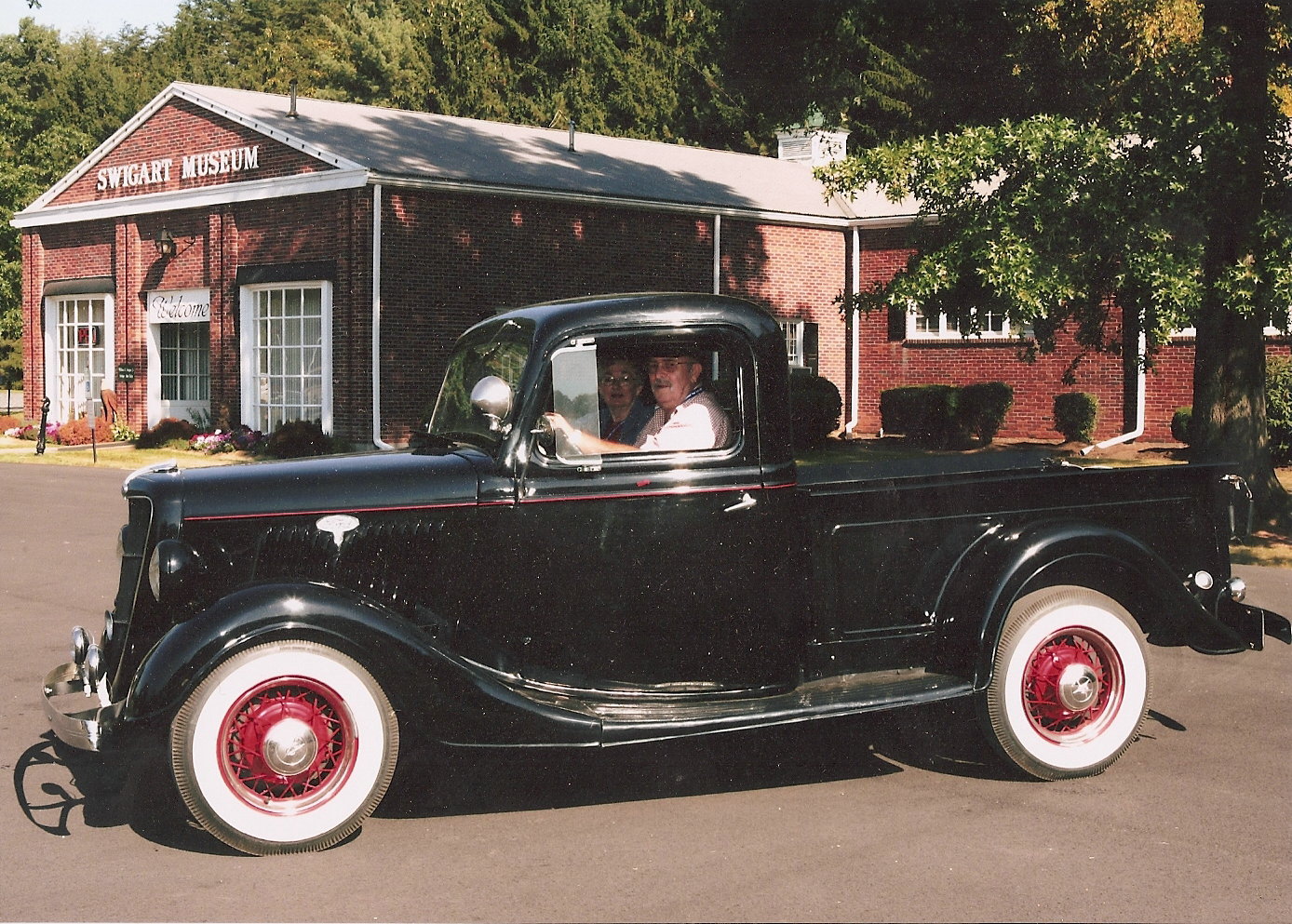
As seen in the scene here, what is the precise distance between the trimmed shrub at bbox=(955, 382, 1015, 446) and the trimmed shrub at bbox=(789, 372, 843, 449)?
2346 mm

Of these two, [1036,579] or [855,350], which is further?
[855,350]

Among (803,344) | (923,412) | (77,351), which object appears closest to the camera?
(923,412)

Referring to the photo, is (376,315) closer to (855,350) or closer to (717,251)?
(717,251)

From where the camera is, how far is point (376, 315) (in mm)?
23047

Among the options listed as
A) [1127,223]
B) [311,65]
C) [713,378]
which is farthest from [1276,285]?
[311,65]

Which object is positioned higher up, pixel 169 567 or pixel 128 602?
pixel 169 567

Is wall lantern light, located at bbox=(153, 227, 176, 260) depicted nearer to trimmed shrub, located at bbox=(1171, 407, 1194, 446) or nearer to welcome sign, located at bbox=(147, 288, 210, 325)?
welcome sign, located at bbox=(147, 288, 210, 325)

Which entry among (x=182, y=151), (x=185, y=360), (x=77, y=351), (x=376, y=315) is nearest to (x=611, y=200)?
(x=376, y=315)

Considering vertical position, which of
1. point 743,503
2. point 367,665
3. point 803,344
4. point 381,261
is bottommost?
point 367,665

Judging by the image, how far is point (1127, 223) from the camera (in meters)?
13.4

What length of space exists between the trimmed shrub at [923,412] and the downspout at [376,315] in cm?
984

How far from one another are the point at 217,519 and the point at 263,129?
2187 centimetres

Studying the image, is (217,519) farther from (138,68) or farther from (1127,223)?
(138,68)

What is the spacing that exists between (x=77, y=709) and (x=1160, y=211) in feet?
38.2
